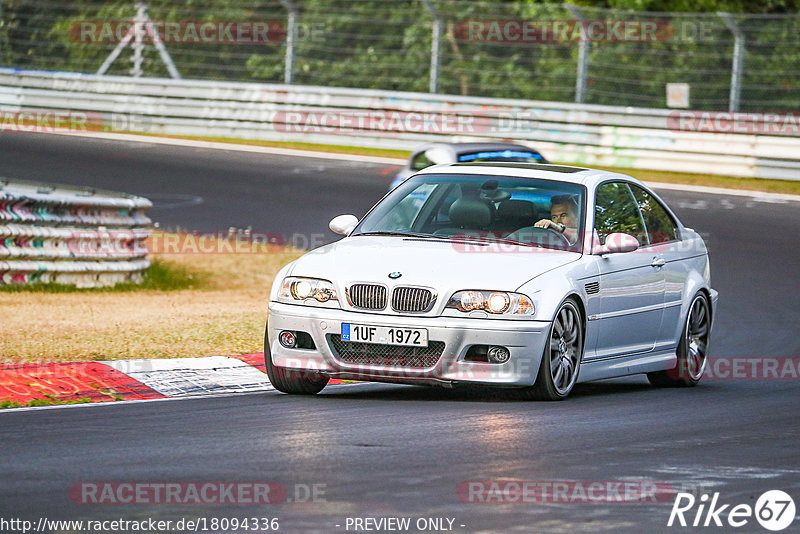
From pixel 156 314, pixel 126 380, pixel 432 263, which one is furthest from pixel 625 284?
pixel 156 314

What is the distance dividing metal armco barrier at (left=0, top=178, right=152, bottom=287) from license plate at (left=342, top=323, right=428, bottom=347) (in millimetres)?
7054

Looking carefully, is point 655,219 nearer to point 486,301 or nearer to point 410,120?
point 486,301

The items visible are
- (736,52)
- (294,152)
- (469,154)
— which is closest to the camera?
(469,154)

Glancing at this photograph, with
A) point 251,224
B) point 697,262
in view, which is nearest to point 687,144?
point 251,224

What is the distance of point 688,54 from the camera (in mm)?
26906

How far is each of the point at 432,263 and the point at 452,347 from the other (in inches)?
22.8

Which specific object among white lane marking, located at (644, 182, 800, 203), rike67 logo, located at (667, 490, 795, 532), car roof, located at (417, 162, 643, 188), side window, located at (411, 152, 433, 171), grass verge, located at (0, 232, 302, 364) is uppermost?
car roof, located at (417, 162, 643, 188)

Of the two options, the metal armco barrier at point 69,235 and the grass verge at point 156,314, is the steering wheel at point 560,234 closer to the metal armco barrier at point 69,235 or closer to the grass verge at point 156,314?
the grass verge at point 156,314

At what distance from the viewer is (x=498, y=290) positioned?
8867 millimetres

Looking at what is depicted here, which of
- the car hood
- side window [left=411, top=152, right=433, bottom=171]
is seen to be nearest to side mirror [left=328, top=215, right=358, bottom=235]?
the car hood

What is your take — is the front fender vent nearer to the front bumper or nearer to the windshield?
the windshield

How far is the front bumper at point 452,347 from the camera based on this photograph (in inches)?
348

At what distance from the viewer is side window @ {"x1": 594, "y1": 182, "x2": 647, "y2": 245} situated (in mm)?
10219

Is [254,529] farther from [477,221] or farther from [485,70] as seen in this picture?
[485,70]
